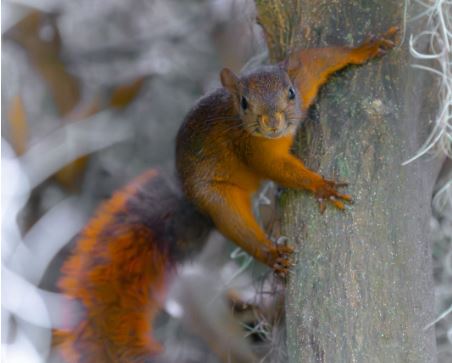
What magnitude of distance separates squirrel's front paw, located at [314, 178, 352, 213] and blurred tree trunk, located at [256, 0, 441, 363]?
15mm

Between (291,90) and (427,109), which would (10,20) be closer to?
(291,90)

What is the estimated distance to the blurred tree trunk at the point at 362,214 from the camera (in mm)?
1445

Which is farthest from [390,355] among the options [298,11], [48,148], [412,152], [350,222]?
[48,148]

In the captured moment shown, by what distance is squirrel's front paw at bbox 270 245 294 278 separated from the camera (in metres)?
1.55

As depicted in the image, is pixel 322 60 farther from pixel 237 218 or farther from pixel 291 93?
pixel 237 218

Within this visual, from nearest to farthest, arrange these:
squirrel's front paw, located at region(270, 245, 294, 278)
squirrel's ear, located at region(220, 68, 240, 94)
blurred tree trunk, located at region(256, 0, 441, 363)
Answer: blurred tree trunk, located at region(256, 0, 441, 363) < squirrel's front paw, located at region(270, 245, 294, 278) < squirrel's ear, located at region(220, 68, 240, 94)

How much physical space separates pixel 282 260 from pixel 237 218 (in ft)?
0.91

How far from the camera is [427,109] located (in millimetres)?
1672

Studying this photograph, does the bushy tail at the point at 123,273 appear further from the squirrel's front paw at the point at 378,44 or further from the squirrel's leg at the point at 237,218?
the squirrel's front paw at the point at 378,44

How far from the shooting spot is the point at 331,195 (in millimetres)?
1490

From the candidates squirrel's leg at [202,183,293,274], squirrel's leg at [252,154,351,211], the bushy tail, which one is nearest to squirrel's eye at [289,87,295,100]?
squirrel's leg at [252,154,351,211]

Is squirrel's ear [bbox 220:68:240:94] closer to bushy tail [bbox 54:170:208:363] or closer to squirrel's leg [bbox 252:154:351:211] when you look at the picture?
squirrel's leg [bbox 252:154:351:211]

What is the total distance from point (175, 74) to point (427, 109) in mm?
1120

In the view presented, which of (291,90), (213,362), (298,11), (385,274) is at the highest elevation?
(298,11)
